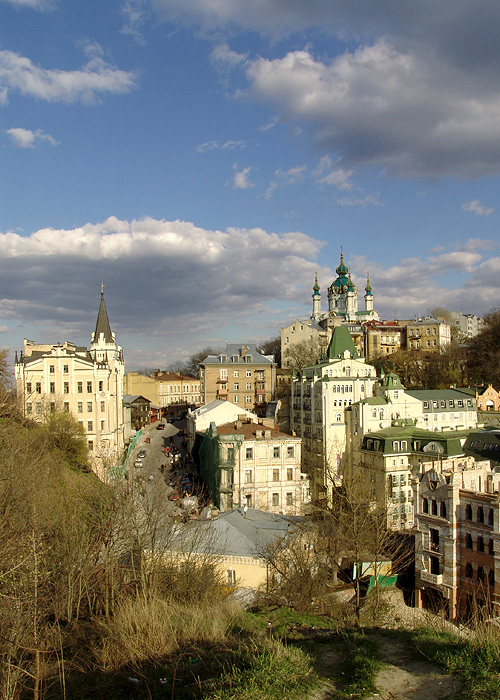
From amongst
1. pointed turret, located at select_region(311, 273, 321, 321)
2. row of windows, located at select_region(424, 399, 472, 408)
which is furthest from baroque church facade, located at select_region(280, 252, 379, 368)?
row of windows, located at select_region(424, 399, 472, 408)

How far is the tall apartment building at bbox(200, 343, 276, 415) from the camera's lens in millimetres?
73688

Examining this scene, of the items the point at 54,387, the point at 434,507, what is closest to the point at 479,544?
the point at 434,507

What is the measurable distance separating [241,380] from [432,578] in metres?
48.4

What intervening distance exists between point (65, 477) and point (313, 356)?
56720 mm

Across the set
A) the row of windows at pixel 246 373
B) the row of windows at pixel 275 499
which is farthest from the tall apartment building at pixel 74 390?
the row of windows at pixel 246 373

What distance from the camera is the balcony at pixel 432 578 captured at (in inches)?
1089

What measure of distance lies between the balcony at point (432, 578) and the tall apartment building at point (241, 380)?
45384mm

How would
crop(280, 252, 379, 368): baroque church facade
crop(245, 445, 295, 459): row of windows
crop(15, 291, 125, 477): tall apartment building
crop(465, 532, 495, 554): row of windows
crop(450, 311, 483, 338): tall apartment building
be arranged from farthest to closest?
crop(450, 311, 483, 338): tall apartment building < crop(280, 252, 379, 368): baroque church facade < crop(15, 291, 125, 477): tall apartment building < crop(245, 445, 295, 459): row of windows < crop(465, 532, 495, 554): row of windows

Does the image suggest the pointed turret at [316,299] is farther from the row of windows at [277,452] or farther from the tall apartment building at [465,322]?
the row of windows at [277,452]

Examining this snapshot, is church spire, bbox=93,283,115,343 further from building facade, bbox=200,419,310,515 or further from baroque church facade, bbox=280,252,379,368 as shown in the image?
baroque church facade, bbox=280,252,379,368

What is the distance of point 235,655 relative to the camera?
37.3 feet

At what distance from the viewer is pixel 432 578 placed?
2798cm

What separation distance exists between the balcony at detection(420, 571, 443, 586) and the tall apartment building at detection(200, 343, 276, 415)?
1787 inches

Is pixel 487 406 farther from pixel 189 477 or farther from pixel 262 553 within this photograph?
pixel 262 553
